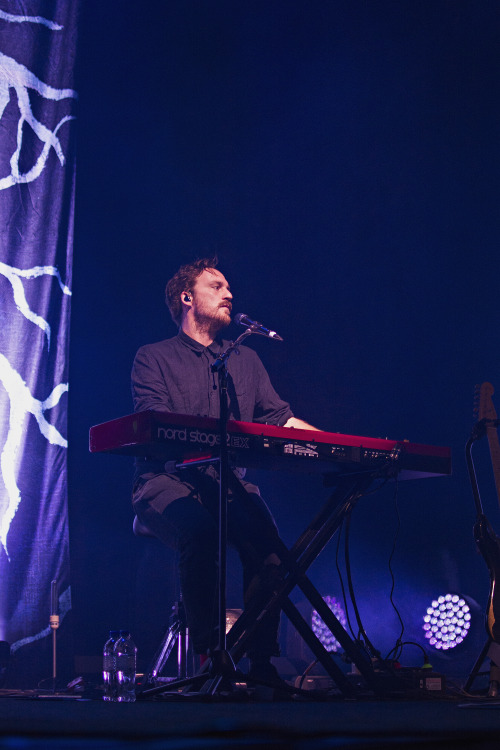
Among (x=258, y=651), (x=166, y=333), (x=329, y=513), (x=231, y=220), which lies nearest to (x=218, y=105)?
(x=231, y=220)

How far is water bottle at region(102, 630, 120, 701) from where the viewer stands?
2.92 m

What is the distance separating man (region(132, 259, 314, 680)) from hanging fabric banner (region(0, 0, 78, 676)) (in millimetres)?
904

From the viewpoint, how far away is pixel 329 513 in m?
2.63

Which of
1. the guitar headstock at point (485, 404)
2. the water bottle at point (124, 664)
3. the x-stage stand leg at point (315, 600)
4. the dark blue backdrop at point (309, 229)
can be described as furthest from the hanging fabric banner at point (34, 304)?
the guitar headstock at point (485, 404)

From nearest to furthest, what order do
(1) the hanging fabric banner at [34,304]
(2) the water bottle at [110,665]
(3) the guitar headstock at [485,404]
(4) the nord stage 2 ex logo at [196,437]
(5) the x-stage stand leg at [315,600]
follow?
(4) the nord stage 2 ex logo at [196,437] → (5) the x-stage stand leg at [315,600] → (2) the water bottle at [110,665] → (3) the guitar headstock at [485,404] → (1) the hanging fabric banner at [34,304]

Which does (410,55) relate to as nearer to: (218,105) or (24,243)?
(218,105)

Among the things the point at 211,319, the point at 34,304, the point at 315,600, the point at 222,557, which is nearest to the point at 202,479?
the point at 222,557

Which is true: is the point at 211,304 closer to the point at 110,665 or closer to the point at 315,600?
the point at 315,600

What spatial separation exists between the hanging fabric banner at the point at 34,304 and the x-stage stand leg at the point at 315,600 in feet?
5.15

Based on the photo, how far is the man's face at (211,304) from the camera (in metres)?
3.31

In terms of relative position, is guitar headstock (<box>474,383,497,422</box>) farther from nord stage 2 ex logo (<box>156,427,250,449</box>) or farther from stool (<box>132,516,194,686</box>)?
stool (<box>132,516,194,686</box>)

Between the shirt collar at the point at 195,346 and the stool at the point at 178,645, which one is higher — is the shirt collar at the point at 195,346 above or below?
above

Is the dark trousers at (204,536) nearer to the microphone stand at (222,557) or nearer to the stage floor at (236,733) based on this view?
the microphone stand at (222,557)

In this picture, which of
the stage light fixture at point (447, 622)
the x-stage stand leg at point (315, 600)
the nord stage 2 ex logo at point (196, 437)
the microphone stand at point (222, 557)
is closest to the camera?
the microphone stand at point (222, 557)
